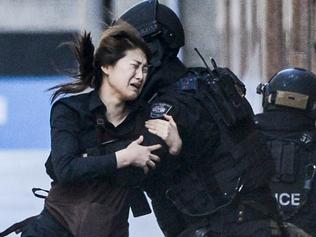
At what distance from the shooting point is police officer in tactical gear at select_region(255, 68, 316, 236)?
5.61 m

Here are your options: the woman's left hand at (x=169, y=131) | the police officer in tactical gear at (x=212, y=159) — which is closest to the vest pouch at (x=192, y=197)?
the police officer in tactical gear at (x=212, y=159)

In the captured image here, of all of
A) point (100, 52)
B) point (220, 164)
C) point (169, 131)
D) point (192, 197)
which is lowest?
point (192, 197)

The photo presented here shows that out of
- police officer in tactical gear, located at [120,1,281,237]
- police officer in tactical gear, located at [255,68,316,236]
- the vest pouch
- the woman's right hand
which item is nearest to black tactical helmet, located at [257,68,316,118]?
police officer in tactical gear, located at [255,68,316,236]

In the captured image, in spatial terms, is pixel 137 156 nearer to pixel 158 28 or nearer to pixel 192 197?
pixel 192 197

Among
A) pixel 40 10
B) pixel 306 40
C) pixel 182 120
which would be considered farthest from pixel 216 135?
Result: pixel 40 10

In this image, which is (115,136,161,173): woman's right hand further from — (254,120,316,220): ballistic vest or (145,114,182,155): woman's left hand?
(254,120,316,220): ballistic vest

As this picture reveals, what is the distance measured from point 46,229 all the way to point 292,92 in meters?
1.53

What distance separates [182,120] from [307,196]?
45.9 inches

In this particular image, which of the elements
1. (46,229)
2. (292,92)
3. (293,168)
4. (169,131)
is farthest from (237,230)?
(292,92)

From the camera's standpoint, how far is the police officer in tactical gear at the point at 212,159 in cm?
466

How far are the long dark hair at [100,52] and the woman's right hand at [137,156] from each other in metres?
0.30

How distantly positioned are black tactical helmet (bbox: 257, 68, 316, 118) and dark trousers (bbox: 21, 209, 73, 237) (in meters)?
1.43

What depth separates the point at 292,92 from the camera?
573cm

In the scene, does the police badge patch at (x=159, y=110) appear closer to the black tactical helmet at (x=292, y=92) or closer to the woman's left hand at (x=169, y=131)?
the woman's left hand at (x=169, y=131)
